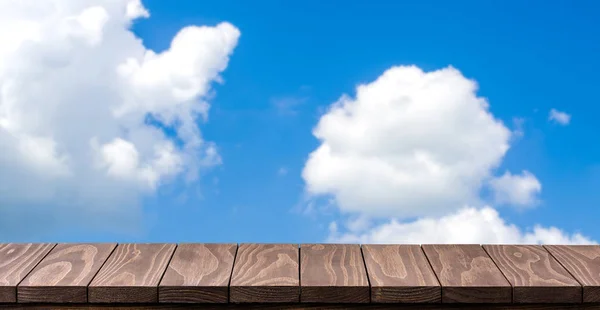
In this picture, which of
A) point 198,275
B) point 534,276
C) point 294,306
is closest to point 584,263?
point 534,276

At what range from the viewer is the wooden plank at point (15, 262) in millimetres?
2570

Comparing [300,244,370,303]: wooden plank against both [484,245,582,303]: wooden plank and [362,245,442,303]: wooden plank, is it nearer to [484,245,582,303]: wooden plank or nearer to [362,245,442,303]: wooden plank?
[362,245,442,303]: wooden plank

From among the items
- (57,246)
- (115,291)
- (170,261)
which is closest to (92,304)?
(115,291)

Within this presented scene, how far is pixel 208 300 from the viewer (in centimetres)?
255

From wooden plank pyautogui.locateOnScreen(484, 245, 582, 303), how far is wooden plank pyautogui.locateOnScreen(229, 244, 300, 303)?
80cm

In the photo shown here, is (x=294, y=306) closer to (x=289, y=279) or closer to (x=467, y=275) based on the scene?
(x=289, y=279)

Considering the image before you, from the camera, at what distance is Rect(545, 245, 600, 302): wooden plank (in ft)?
8.61

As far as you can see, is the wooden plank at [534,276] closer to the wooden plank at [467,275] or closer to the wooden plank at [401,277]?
the wooden plank at [467,275]

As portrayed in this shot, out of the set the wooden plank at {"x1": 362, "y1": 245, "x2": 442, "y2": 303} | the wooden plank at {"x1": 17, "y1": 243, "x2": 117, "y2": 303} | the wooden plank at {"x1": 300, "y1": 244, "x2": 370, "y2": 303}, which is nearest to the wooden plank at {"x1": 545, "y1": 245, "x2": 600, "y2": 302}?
the wooden plank at {"x1": 362, "y1": 245, "x2": 442, "y2": 303}

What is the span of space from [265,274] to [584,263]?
4.23ft

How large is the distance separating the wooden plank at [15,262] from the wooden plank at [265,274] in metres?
0.78

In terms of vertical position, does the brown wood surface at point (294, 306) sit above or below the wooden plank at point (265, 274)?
below

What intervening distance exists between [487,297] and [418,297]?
0.82ft

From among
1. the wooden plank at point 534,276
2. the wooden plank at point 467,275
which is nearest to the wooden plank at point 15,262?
the wooden plank at point 467,275
